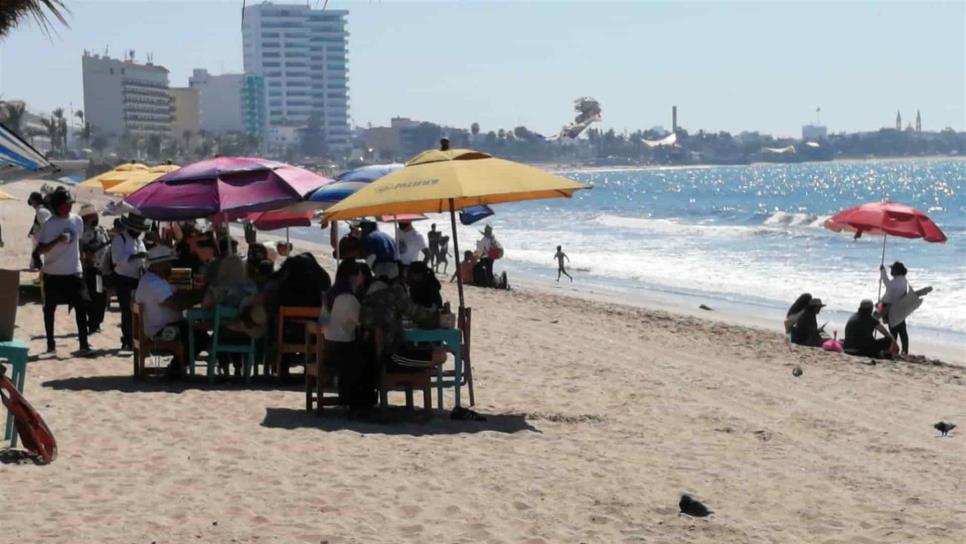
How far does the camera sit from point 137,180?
14.7 metres

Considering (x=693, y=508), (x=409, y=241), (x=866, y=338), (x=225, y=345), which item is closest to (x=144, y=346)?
(x=225, y=345)

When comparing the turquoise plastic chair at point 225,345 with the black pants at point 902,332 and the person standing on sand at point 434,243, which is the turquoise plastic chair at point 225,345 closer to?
the black pants at point 902,332

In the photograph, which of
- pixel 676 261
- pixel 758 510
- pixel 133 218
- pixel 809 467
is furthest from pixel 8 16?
pixel 676 261

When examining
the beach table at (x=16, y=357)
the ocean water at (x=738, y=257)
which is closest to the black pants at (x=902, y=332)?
the ocean water at (x=738, y=257)

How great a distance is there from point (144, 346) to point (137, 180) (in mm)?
5973

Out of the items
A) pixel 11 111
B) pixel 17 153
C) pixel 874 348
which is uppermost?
pixel 11 111

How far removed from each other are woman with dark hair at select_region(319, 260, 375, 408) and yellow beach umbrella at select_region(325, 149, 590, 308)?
1.33 feet

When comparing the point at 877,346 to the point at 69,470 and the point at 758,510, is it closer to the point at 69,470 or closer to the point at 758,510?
the point at 758,510

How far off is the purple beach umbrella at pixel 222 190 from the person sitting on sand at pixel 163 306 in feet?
1.65

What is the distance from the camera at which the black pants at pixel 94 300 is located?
437 inches

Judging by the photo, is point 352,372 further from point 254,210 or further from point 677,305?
point 677,305

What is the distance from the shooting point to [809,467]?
715 cm

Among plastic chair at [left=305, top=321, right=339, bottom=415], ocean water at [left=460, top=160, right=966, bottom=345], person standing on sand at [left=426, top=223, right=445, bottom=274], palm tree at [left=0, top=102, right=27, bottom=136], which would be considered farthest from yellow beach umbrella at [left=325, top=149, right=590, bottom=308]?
person standing on sand at [left=426, top=223, right=445, bottom=274]

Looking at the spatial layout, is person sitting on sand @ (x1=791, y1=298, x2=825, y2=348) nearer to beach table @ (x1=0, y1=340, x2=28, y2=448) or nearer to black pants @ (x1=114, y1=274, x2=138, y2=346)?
black pants @ (x1=114, y1=274, x2=138, y2=346)
